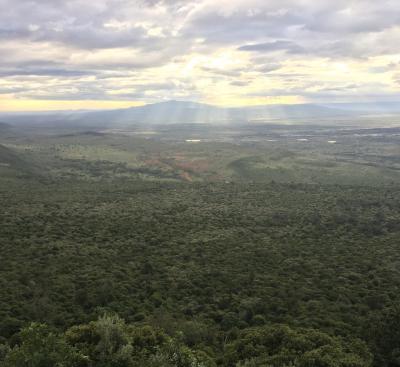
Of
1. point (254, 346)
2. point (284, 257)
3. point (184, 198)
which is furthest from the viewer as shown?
point (184, 198)

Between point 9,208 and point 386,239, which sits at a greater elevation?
point 9,208

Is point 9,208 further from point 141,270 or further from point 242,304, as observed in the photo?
point 242,304

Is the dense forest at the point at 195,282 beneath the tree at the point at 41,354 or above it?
beneath

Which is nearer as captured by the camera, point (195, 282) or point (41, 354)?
point (41, 354)

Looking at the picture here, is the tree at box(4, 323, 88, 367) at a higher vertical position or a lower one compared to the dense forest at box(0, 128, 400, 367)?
higher

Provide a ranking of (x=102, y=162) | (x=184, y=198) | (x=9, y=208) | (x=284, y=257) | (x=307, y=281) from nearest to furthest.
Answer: (x=307, y=281)
(x=284, y=257)
(x=9, y=208)
(x=184, y=198)
(x=102, y=162)

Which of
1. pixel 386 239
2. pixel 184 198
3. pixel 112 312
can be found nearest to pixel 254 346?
pixel 112 312

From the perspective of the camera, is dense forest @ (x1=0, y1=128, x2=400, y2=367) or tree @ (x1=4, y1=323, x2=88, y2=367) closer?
tree @ (x1=4, y1=323, x2=88, y2=367)

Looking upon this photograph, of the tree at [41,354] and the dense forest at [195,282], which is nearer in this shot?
the tree at [41,354]
